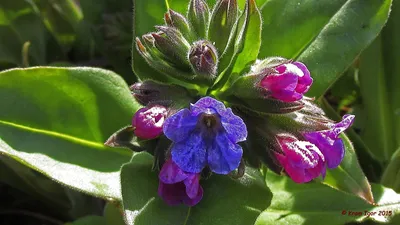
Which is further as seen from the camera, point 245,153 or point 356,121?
point 356,121

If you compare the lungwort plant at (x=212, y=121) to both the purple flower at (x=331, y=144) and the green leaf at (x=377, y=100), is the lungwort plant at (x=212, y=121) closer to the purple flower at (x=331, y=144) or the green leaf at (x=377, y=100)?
the purple flower at (x=331, y=144)

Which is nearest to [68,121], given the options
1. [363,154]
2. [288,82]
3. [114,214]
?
[114,214]

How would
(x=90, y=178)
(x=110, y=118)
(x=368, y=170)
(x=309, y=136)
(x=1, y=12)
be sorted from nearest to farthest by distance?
(x=309, y=136) < (x=90, y=178) < (x=110, y=118) < (x=368, y=170) < (x=1, y=12)

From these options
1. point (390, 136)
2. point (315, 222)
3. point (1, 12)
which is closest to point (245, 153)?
point (315, 222)

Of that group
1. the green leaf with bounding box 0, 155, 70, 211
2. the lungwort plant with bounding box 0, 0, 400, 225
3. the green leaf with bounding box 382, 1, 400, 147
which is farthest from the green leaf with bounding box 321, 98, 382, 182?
the green leaf with bounding box 0, 155, 70, 211

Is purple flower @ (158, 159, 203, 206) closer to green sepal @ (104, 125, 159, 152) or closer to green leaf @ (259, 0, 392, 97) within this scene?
green sepal @ (104, 125, 159, 152)

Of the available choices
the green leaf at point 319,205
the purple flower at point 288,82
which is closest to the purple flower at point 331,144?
the purple flower at point 288,82

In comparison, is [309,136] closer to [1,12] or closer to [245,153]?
[245,153]
